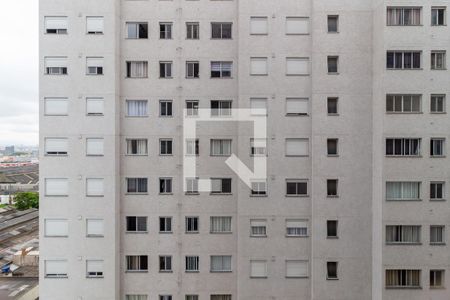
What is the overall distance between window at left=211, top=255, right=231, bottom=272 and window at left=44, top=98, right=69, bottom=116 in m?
12.3

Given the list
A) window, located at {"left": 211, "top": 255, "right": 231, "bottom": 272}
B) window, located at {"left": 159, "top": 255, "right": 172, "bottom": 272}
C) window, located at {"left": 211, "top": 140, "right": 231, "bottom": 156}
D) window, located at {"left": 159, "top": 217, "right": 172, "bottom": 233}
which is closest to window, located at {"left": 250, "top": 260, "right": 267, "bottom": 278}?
window, located at {"left": 211, "top": 255, "right": 231, "bottom": 272}

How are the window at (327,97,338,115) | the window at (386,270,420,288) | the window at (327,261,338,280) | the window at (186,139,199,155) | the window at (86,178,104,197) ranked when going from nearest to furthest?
1. the window at (386,270,420,288)
2. the window at (327,261,338,280)
3. the window at (327,97,338,115)
4. the window at (86,178,104,197)
5. the window at (186,139,199,155)

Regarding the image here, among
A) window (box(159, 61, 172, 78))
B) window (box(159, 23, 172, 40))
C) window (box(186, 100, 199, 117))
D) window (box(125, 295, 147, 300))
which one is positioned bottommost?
window (box(125, 295, 147, 300))

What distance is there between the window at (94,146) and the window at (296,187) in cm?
1110

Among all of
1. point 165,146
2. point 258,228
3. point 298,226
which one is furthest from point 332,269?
point 165,146

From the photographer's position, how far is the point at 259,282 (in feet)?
51.8

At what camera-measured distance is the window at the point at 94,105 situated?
1589 cm

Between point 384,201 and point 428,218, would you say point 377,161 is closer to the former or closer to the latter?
point 384,201

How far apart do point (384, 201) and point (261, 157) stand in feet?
23.3

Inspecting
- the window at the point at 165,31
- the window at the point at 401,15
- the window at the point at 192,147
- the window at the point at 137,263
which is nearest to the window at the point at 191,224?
the window at the point at 137,263

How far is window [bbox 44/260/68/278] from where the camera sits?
1587 cm

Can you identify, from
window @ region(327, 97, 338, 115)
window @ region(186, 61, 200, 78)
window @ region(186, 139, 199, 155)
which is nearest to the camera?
window @ region(327, 97, 338, 115)

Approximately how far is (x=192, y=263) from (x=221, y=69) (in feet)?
38.4
